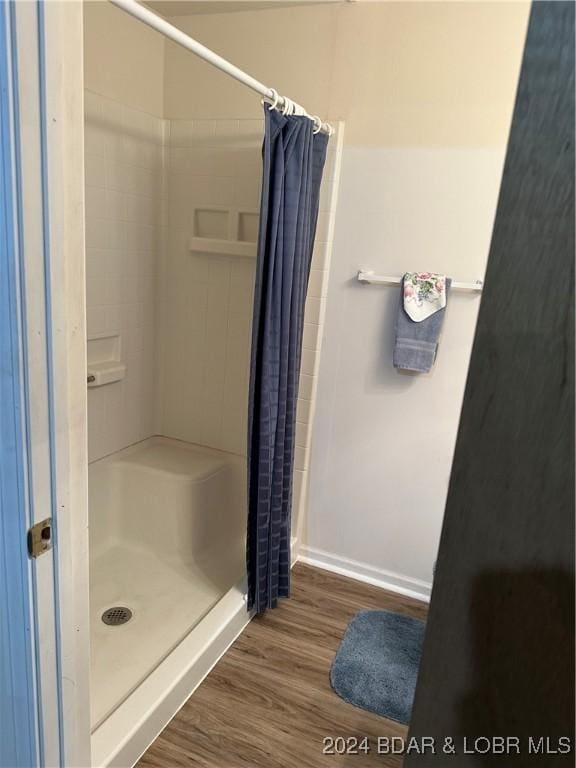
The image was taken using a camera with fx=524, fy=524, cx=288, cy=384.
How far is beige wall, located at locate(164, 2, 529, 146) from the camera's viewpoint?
1908 millimetres

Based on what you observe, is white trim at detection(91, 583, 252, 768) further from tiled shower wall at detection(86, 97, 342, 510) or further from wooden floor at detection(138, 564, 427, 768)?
tiled shower wall at detection(86, 97, 342, 510)

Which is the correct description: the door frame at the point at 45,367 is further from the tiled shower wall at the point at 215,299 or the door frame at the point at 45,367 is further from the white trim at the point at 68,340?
the tiled shower wall at the point at 215,299

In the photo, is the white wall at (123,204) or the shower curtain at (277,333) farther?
the white wall at (123,204)

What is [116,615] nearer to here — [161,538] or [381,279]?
[161,538]

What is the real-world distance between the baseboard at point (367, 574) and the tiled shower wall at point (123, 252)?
1091 millimetres

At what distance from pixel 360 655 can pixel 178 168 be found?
233 cm

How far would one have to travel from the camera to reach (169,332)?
2.78 m

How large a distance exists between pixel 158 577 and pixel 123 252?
148 cm

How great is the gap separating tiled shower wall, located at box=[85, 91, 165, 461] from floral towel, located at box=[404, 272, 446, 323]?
129 cm

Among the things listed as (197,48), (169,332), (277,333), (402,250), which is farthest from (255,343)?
(169,332)

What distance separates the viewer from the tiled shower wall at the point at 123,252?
2.22 meters

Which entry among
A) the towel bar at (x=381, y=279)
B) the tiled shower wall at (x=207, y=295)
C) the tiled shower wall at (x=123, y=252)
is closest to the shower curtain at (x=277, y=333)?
the towel bar at (x=381, y=279)

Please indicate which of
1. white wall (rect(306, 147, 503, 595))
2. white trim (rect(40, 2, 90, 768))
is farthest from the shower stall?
white trim (rect(40, 2, 90, 768))

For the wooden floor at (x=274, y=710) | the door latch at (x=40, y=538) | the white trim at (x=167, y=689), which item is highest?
the door latch at (x=40, y=538)
